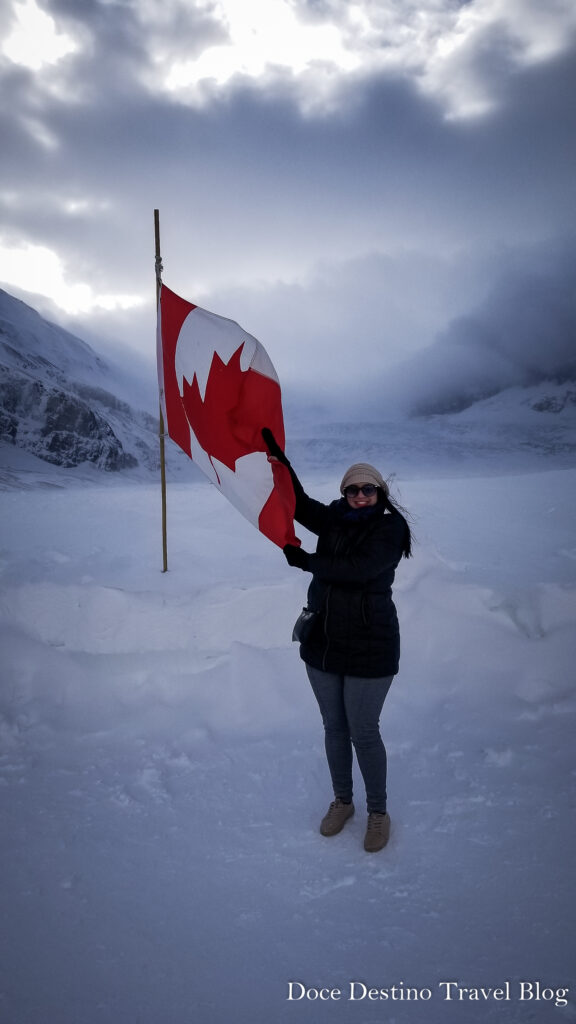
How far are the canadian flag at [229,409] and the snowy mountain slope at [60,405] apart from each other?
12.9 m

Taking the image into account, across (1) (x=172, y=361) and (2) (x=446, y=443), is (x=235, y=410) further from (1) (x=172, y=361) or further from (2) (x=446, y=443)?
(2) (x=446, y=443)

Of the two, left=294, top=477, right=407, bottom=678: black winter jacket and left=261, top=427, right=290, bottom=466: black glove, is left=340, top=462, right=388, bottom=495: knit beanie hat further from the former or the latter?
left=261, top=427, right=290, bottom=466: black glove

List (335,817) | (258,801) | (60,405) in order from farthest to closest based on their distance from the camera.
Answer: (60,405)
(258,801)
(335,817)

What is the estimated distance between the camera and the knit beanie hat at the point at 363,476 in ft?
7.32

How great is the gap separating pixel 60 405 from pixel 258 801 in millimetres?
17862

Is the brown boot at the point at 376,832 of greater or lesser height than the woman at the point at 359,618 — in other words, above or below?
below

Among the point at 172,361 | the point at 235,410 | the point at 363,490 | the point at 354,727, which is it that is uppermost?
the point at 172,361

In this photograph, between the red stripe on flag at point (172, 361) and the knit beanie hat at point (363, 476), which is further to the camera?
the red stripe on flag at point (172, 361)

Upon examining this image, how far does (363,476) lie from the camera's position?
2236mm

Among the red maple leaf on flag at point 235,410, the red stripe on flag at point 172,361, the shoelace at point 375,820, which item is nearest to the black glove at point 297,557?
the red maple leaf on flag at point 235,410

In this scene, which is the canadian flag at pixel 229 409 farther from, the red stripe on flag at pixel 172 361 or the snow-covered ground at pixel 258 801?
the snow-covered ground at pixel 258 801

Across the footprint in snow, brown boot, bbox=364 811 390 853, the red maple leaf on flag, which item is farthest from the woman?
the red maple leaf on flag

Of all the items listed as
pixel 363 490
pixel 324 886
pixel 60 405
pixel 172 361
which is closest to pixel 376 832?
pixel 324 886

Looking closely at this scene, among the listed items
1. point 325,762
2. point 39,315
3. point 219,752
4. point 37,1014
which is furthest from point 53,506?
point 39,315
